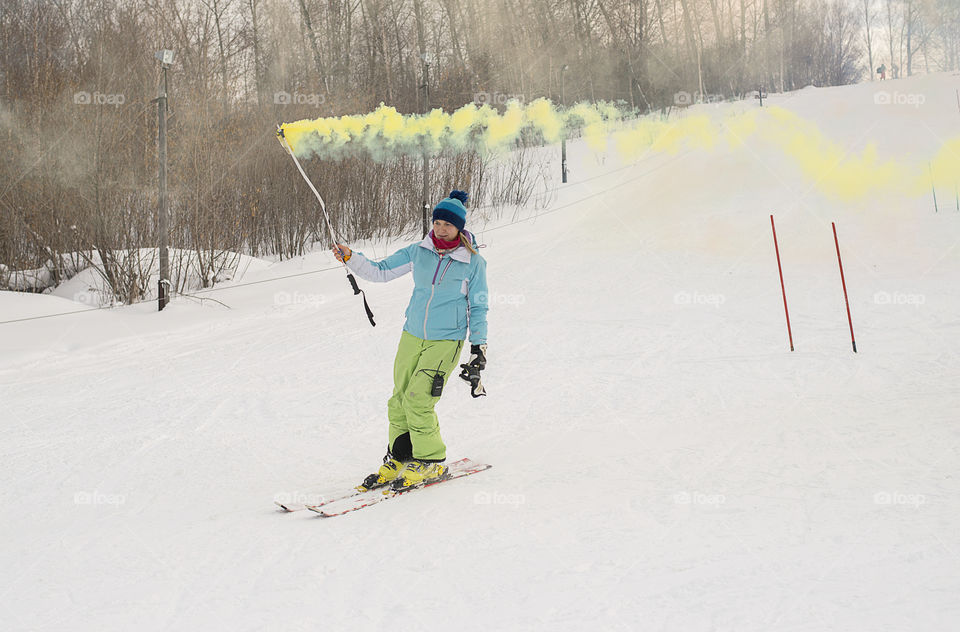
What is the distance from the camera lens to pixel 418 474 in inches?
202

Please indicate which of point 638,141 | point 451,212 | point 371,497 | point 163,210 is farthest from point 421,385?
point 638,141

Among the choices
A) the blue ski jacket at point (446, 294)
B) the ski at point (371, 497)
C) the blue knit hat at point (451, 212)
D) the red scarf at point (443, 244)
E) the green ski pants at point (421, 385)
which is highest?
the blue knit hat at point (451, 212)

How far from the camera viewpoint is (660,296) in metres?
11.0

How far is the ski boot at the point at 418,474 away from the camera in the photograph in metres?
5.05

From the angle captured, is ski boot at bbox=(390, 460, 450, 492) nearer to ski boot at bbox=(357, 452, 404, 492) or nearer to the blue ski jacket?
ski boot at bbox=(357, 452, 404, 492)

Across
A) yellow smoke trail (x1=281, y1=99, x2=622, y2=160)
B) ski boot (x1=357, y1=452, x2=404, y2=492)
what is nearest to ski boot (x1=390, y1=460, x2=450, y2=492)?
ski boot (x1=357, y1=452, x2=404, y2=492)

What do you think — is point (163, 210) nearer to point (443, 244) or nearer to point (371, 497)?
point (443, 244)

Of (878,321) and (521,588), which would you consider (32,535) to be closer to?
(521,588)

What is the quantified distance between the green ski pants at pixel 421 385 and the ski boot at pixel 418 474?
2.1 inches

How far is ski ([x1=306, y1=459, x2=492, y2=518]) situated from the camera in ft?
15.3

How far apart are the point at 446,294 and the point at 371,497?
132cm

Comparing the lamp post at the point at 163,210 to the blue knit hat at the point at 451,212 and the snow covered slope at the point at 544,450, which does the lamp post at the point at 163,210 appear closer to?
the snow covered slope at the point at 544,450

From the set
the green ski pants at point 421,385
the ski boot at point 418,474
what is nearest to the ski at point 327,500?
the ski boot at point 418,474

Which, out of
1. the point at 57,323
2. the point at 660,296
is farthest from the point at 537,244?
the point at 57,323
